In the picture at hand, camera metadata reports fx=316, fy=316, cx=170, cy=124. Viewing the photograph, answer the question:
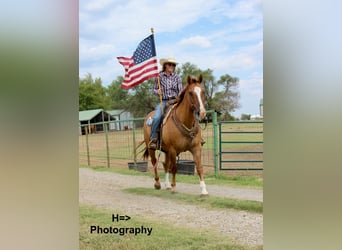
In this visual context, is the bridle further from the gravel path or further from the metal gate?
the gravel path

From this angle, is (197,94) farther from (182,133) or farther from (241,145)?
(241,145)

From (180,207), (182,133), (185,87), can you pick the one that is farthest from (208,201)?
(185,87)

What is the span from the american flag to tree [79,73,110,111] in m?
0.25

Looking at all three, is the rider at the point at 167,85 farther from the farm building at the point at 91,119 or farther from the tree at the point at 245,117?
the tree at the point at 245,117

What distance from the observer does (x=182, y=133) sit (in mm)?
3736

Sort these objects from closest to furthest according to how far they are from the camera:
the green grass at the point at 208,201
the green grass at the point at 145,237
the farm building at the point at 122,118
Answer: the green grass at the point at 145,237
the green grass at the point at 208,201
the farm building at the point at 122,118

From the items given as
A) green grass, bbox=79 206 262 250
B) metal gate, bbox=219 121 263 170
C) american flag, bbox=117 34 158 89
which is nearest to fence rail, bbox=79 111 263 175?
metal gate, bbox=219 121 263 170

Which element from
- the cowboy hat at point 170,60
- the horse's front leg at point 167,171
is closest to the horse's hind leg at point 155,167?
the horse's front leg at point 167,171

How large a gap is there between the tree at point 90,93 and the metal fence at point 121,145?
9.6 inches

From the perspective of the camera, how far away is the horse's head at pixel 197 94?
3.37 meters
